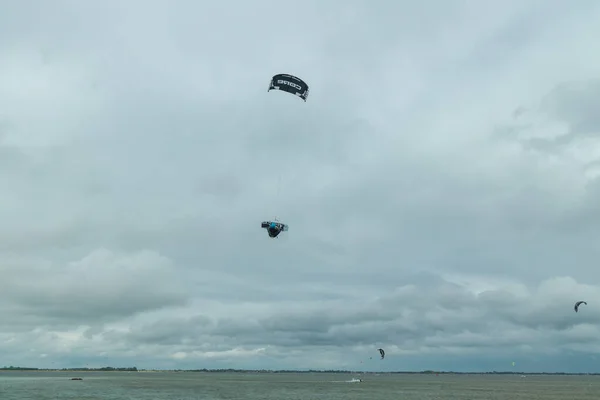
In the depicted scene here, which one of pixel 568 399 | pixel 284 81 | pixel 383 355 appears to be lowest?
pixel 568 399

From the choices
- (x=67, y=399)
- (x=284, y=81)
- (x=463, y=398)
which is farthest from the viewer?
(x=463, y=398)

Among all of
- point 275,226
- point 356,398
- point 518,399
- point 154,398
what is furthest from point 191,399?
point 518,399

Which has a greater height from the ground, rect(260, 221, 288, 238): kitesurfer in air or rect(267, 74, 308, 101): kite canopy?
rect(267, 74, 308, 101): kite canopy

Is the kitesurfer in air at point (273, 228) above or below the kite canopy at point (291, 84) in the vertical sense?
below

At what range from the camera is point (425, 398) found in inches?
5635

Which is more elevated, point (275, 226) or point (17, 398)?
point (275, 226)

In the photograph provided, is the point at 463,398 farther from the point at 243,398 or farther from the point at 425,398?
the point at 243,398

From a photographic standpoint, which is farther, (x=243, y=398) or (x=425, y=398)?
(x=425, y=398)

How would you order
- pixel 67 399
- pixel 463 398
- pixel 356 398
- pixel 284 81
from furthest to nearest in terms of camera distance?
pixel 463 398 < pixel 356 398 < pixel 67 399 < pixel 284 81

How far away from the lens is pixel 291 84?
239 feet

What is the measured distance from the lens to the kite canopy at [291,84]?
238ft

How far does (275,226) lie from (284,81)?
19499 millimetres

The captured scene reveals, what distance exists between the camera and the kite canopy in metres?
72.5

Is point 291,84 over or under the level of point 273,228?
over
